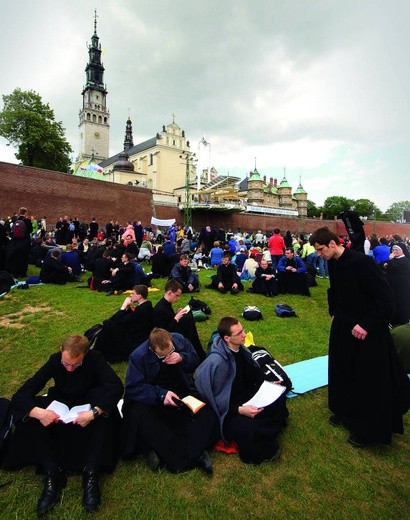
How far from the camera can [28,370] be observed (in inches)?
197

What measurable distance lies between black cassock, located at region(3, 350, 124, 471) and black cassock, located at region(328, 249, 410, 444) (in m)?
2.53

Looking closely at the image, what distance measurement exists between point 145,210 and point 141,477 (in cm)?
3575

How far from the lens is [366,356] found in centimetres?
343

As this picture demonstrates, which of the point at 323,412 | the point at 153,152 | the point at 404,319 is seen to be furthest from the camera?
the point at 153,152

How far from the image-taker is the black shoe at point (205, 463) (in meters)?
3.08

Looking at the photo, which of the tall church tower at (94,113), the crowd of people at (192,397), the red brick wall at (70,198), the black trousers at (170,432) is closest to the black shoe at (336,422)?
the crowd of people at (192,397)

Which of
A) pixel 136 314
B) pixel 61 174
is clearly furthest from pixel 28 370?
pixel 61 174

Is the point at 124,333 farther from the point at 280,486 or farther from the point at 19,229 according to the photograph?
the point at 19,229

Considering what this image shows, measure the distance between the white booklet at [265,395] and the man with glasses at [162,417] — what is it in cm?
49

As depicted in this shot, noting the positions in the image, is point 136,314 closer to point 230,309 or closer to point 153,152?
point 230,309

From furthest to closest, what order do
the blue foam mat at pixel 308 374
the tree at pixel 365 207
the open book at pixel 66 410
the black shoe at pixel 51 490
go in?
1. the tree at pixel 365 207
2. the blue foam mat at pixel 308 374
3. the open book at pixel 66 410
4. the black shoe at pixel 51 490

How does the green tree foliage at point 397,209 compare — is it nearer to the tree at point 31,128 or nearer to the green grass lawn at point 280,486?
the tree at point 31,128

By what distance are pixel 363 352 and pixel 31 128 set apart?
42.1 metres

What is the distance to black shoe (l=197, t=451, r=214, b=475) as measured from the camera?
308 cm
